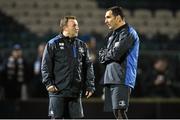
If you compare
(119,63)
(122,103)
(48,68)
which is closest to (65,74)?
(48,68)

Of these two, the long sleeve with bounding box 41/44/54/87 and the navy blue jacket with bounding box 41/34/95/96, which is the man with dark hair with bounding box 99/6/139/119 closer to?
the navy blue jacket with bounding box 41/34/95/96

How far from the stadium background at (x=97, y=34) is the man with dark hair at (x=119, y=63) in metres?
4.38

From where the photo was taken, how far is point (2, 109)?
36.2 ft

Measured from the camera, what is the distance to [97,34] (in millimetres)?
15398

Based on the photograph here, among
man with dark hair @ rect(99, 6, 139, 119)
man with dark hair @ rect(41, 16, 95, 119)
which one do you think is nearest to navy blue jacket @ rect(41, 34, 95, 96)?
man with dark hair @ rect(41, 16, 95, 119)

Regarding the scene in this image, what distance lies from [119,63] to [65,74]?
0.63 m

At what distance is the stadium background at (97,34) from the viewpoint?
35.7 ft

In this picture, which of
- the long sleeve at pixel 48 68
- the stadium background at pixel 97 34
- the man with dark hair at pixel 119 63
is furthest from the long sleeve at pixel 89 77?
the stadium background at pixel 97 34

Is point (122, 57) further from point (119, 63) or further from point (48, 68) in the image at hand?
point (48, 68)

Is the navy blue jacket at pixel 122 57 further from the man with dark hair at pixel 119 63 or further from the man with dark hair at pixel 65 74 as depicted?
the man with dark hair at pixel 65 74

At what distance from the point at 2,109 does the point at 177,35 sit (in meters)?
6.50

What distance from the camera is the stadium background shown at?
1089 centimetres

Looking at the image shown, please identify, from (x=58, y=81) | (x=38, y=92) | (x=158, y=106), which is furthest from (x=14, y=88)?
(x=58, y=81)

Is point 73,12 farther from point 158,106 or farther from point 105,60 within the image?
Result: point 105,60
